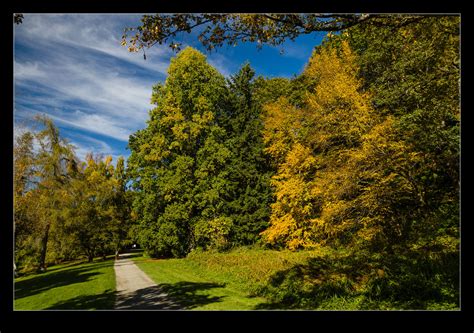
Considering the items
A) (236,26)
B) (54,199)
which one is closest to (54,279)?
(54,199)

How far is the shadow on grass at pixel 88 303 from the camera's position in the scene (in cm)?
610

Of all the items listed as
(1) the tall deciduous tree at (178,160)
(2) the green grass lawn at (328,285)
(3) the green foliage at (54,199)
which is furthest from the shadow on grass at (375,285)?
(1) the tall deciduous tree at (178,160)

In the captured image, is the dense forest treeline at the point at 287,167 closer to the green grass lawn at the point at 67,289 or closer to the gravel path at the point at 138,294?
the green grass lawn at the point at 67,289

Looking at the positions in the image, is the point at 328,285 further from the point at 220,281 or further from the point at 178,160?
the point at 178,160

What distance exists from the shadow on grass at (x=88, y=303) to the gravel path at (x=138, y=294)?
0.57 ft

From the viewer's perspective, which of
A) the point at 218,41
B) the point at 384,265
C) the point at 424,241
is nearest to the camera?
the point at 218,41

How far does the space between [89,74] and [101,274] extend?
5395 millimetres

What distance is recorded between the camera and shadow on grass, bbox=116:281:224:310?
242 inches

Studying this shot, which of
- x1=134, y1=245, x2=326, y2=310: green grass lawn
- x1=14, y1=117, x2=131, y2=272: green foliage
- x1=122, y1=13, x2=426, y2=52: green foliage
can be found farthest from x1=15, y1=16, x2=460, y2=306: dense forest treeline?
x1=134, y1=245, x2=326, y2=310: green grass lawn

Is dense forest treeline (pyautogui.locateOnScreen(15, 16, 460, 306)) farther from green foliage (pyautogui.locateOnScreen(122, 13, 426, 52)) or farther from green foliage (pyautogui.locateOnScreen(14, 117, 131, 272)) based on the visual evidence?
green foliage (pyautogui.locateOnScreen(122, 13, 426, 52))

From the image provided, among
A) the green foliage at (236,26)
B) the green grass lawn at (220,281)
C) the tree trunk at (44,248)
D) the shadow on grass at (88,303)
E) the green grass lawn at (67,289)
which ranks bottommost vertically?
the green grass lawn at (220,281)

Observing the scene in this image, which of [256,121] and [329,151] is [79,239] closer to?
[329,151]
